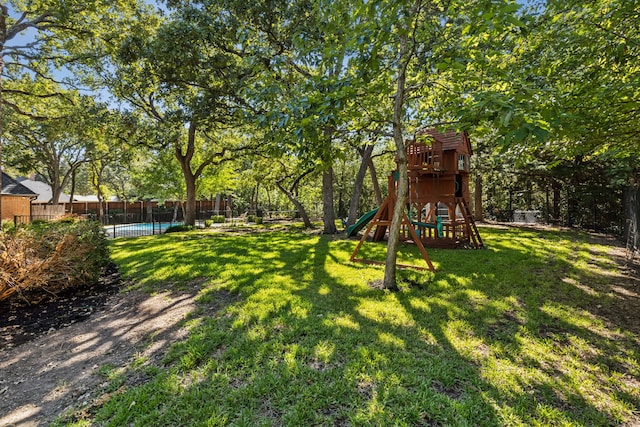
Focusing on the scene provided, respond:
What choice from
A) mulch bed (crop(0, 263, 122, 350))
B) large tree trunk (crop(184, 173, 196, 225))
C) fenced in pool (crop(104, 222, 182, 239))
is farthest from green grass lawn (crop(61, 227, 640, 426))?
large tree trunk (crop(184, 173, 196, 225))

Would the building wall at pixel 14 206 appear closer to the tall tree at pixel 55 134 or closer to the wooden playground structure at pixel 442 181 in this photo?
the tall tree at pixel 55 134

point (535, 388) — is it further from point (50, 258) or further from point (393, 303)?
point (50, 258)

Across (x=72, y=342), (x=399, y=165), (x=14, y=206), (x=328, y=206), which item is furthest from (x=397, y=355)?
(x=14, y=206)

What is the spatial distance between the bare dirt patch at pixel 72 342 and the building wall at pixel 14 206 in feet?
58.9

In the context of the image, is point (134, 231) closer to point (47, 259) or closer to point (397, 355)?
point (47, 259)

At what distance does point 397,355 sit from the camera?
2961mm

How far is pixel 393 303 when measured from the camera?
4.36 metres

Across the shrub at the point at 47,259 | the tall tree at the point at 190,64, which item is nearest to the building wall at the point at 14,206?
the tall tree at the point at 190,64

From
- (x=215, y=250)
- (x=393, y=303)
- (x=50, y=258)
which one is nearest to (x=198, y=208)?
(x=215, y=250)

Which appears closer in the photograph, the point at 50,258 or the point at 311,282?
the point at 50,258

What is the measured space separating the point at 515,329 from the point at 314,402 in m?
2.65

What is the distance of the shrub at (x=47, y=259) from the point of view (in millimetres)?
4660

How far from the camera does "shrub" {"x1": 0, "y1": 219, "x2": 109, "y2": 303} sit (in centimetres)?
466

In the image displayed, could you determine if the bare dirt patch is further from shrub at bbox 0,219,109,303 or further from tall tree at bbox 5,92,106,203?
tall tree at bbox 5,92,106,203
